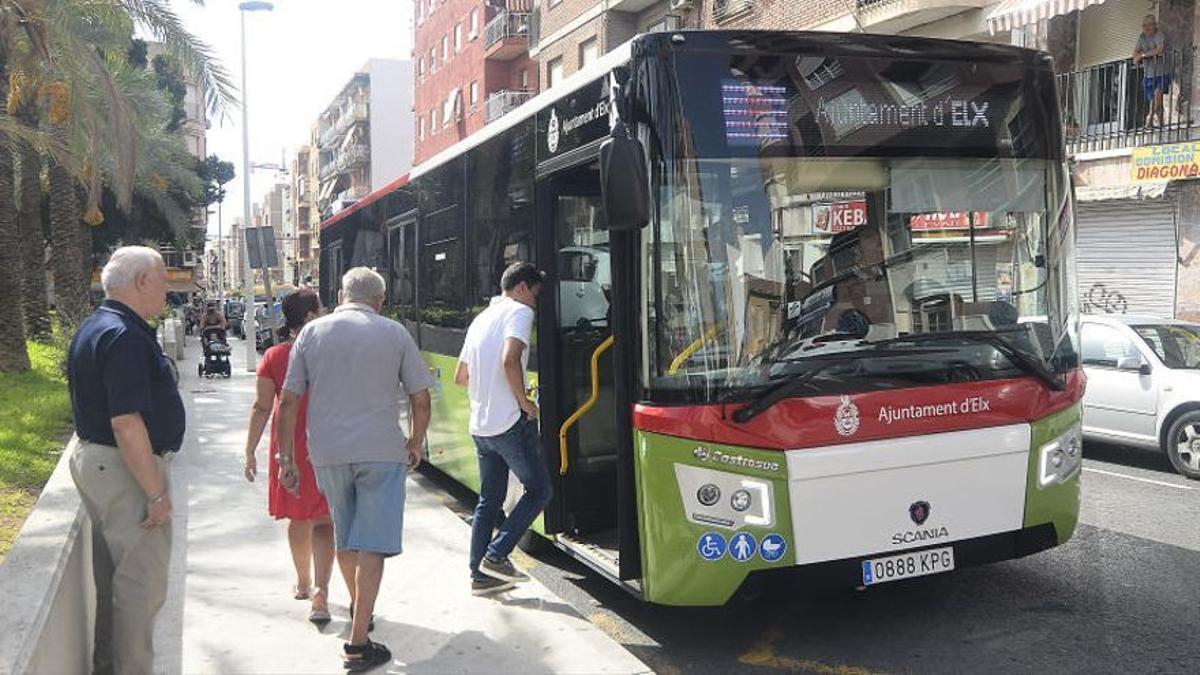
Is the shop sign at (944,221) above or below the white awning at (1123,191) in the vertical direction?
below

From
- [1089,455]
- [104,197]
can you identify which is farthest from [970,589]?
[104,197]

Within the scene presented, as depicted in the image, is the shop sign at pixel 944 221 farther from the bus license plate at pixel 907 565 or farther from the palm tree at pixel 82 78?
the palm tree at pixel 82 78

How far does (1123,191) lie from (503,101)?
23.5m

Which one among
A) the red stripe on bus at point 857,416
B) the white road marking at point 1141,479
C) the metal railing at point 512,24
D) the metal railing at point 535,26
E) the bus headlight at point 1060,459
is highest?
the metal railing at point 512,24

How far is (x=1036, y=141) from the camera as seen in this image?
4.99 meters

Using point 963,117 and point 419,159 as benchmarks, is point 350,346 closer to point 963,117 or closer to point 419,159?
point 963,117

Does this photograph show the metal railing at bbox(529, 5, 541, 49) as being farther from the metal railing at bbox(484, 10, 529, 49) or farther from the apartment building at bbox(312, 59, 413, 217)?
Answer: the apartment building at bbox(312, 59, 413, 217)

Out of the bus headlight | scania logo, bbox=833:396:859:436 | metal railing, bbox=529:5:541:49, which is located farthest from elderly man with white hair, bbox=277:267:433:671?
metal railing, bbox=529:5:541:49

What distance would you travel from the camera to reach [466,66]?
40.5 m

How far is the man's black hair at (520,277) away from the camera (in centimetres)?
545

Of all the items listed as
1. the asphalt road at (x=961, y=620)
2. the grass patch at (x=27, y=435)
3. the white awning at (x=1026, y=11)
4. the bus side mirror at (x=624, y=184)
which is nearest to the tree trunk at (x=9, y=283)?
the grass patch at (x=27, y=435)

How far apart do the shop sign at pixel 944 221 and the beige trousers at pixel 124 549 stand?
3.42 metres

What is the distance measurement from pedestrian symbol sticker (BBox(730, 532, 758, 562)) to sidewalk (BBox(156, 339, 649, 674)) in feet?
2.09

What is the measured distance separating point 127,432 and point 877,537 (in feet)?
10.2
